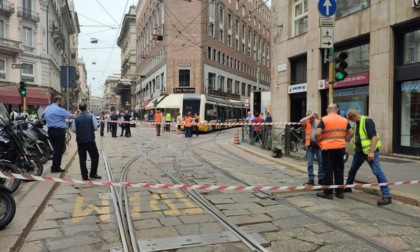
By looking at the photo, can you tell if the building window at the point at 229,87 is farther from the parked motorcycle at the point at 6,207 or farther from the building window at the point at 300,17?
the parked motorcycle at the point at 6,207

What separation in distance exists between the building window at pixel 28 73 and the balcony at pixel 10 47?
2639 millimetres

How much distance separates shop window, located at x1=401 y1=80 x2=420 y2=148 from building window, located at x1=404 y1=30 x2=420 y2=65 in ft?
2.45

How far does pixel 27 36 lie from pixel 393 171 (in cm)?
4128

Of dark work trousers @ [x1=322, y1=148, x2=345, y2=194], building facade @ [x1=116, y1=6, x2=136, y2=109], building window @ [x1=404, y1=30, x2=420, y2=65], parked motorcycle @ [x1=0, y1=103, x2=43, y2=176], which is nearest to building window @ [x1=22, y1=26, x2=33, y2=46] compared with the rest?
building facade @ [x1=116, y1=6, x2=136, y2=109]

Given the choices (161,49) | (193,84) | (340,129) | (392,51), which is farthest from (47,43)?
(340,129)

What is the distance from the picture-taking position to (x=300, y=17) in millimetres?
18047

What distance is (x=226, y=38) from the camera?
53.9m

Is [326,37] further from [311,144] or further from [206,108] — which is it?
[206,108]

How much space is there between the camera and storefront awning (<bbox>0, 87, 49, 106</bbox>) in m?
35.8

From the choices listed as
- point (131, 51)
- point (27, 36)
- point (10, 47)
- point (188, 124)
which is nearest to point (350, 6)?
point (188, 124)

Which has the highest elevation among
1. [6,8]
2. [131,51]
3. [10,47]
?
[131,51]

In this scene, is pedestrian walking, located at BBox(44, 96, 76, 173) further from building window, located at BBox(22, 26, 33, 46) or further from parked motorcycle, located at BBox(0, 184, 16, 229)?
building window, located at BBox(22, 26, 33, 46)

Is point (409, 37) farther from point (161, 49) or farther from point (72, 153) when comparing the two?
point (161, 49)

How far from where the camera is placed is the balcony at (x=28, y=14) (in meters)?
39.2
